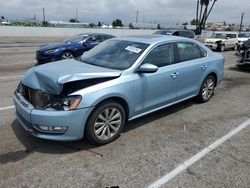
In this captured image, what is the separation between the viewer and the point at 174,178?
3.28 m

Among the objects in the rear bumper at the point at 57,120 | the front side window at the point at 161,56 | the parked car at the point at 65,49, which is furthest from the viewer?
the parked car at the point at 65,49

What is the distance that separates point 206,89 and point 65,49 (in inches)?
268

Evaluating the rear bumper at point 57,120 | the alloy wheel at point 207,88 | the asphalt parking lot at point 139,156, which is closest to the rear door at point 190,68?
the alloy wheel at point 207,88

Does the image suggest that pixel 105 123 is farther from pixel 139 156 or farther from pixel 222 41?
pixel 222 41

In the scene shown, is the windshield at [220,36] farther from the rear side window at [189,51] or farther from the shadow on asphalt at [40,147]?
the shadow on asphalt at [40,147]

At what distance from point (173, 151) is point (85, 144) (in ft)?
4.39

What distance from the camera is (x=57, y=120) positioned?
3582 millimetres

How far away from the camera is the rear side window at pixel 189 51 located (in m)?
5.36

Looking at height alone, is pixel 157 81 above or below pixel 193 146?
above

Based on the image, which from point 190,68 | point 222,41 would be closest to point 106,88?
point 190,68

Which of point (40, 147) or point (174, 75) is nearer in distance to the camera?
point (40, 147)

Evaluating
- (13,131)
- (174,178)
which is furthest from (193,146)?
(13,131)

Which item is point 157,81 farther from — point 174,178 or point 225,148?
point 174,178

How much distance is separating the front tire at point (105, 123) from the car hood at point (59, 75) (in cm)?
47
